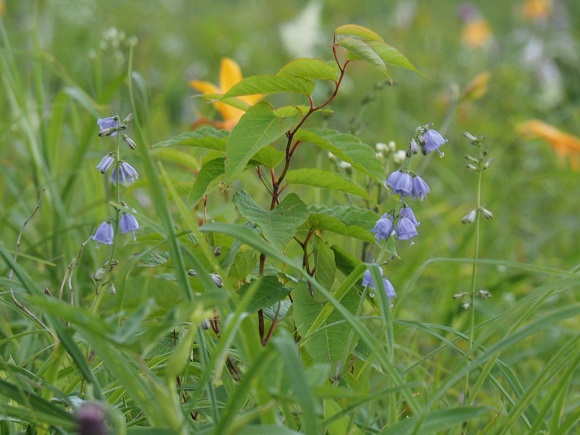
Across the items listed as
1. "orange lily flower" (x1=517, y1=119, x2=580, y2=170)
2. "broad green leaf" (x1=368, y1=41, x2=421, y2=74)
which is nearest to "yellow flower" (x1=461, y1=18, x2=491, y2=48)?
"orange lily flower" (x1=517, y1=119, x2=580, y2=170)

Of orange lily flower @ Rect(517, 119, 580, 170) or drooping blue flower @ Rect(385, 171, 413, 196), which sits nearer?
drooping blue flower @ Rect(385, 171, 413, 196)

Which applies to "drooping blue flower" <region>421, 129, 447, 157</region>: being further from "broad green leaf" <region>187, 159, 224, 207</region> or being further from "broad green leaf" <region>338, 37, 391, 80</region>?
"broad green leaf" <region>187, 159, 224, 207</region>

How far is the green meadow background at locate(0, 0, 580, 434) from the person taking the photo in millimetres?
1112

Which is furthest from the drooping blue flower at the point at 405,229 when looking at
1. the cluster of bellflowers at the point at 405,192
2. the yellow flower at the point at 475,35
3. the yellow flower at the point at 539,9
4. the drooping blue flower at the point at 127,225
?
the yellow flower at the point at 539,9

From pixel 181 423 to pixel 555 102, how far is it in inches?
165

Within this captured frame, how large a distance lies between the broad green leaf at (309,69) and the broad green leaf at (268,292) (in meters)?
0.31

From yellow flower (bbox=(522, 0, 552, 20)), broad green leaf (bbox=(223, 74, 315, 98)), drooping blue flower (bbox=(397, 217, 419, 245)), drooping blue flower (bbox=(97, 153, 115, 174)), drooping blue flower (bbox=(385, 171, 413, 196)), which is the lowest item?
yellow flower (bbox=(522, 0, 552, 20))

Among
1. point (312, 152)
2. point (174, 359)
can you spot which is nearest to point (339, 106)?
point (312, 152)

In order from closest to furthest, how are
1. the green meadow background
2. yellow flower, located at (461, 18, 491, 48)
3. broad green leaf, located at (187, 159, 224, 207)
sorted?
the green meadow background < broad green leaf, located at (187, 159, 224, 207) < yellow flower, located at (461, 18, 491, 48)

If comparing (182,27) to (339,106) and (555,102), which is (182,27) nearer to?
(339,106)

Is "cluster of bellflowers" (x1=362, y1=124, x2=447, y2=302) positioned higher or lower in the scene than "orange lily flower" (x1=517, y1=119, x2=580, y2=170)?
higher

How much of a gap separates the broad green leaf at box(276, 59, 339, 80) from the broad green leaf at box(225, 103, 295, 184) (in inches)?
2.7

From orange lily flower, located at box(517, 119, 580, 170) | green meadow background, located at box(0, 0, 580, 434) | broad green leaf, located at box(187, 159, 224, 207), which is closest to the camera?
green meadow background, located at box(0, 0, 580, 434)

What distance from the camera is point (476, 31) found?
5629 millimetres
